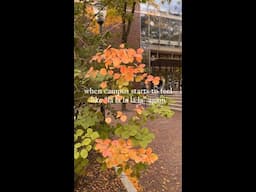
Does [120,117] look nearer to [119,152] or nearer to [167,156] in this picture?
[119,152]

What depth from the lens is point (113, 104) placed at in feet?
3.93

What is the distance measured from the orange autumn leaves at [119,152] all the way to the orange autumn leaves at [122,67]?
29 centimetres

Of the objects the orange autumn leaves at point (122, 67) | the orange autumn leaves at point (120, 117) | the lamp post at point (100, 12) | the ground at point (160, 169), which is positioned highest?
the lamp post at point (100, 12)

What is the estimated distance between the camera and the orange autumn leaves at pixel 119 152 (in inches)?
45.8

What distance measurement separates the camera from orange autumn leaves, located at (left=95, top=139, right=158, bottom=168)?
3.81ft

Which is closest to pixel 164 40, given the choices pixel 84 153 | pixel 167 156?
pixel 167 156

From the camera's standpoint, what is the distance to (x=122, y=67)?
1.20 metres

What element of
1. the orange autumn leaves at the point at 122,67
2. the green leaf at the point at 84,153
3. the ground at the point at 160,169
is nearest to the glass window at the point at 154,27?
the orange autumn leaves at the point at 122,67

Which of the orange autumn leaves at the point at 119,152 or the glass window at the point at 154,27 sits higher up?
the glass window at the point at 154,27

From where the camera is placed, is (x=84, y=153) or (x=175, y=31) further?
(x=175, y=31)

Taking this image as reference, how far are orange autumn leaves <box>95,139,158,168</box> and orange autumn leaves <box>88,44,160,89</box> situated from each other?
29 cm

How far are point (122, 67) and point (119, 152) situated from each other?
17.2 inches

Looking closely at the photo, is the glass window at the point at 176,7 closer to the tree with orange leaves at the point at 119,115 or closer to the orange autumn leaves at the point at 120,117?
the tree with orange leaves at the point at 119,115

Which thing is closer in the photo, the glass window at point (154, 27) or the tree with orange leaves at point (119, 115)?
the tree with orange leaves at point (119, 115)
